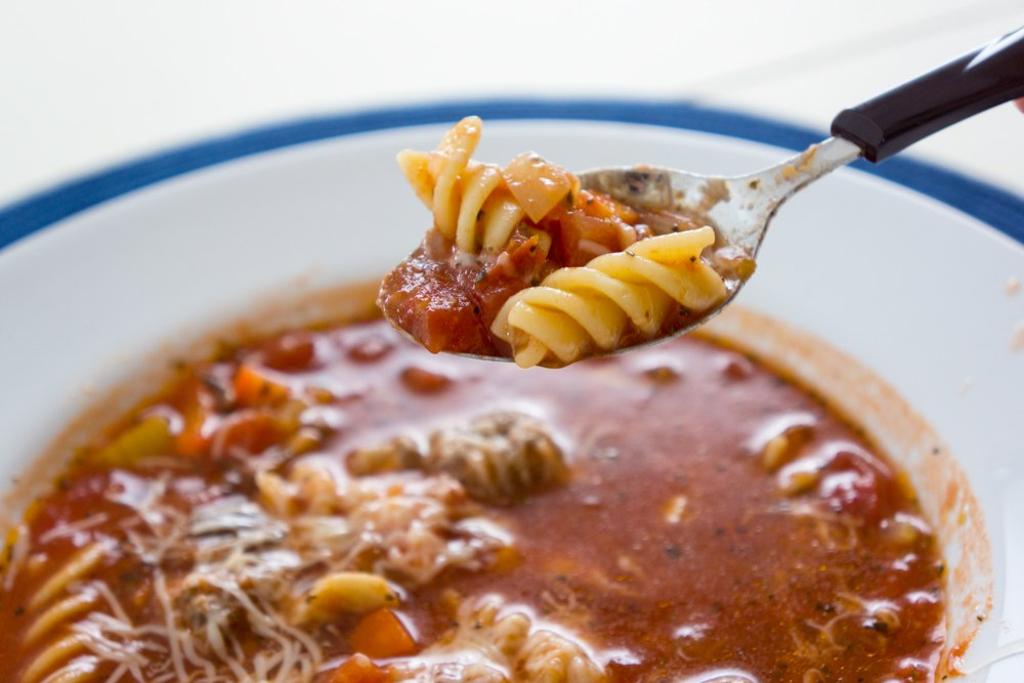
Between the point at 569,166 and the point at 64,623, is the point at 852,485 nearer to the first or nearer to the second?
the point at 569,166

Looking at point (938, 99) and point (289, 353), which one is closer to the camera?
A: point (938, 99)

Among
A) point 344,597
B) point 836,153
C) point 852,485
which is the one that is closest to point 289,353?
point 344,597

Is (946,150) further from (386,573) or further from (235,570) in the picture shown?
(235,570)

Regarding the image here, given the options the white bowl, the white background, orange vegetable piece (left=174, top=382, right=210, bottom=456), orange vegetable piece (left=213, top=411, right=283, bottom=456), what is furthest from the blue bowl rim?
orange vegetable piece (left=213, top=411, right=283, bottom=456)

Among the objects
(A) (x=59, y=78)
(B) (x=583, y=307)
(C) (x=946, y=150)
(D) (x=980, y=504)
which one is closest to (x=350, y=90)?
(A) (x=59, y=78)

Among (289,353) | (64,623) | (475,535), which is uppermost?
(289,353)

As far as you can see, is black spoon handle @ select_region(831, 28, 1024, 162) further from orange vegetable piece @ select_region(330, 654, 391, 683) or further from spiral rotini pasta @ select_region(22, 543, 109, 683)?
spiral rotini pasta @ select_region(22, 543, 109, 683)
